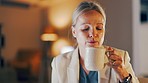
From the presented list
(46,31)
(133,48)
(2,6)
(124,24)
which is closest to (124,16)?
(124,24)

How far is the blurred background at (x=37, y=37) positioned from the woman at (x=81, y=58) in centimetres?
241

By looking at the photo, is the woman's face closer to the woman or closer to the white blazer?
the woman

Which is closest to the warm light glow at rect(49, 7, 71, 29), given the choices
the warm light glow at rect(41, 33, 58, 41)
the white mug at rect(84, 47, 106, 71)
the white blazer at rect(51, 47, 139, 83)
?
the warm light glow at rect(41, 33, 58, 41)

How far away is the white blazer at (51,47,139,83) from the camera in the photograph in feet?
3.19

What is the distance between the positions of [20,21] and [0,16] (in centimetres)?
37

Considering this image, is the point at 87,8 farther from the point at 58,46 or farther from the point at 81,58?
the point at 58,46

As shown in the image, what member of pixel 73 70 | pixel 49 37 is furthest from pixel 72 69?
pixel 49 37

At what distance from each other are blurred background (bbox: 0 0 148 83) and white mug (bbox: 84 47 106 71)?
2602mm

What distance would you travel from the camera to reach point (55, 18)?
4.80m

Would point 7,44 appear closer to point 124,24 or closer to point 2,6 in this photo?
point 2,6

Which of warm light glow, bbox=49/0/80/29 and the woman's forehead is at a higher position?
warm light glow, bbox=49/0/80/29

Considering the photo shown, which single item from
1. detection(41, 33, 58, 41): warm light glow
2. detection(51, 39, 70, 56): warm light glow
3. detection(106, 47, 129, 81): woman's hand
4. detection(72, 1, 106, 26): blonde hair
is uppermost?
detection(72, 1, 106, 26): blonde hair

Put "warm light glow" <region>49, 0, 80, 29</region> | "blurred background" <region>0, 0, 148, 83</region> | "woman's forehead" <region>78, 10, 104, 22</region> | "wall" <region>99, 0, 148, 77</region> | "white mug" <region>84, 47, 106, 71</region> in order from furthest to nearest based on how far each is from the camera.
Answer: "warm light glow" <region>49, 0, 80, 29</region>, "blurred background" <region>0, 0, 148, 83</region>, "wall" <region>99, 0, 148, 77</region>, "woman's forehead" <region>78, 10, 104, 22</region>, "white mug" <region>84, 47, 106, 71</region>

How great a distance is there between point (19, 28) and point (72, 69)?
3659 millimetres
